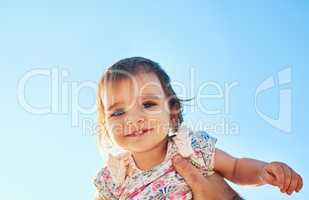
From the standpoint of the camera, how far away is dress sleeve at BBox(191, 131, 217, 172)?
250cm

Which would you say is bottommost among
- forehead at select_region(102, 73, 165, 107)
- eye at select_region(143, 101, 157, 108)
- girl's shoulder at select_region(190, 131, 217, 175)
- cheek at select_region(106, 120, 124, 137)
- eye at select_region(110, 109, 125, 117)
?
girl's shoulder at select_region(190, 131, 217, 175)

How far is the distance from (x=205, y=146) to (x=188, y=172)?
0.22 metres

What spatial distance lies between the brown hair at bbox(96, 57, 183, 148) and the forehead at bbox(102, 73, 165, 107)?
29 millimetres

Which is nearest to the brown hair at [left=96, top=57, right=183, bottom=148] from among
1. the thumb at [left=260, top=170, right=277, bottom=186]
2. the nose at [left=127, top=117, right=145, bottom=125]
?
the nose at [left=127, top=117, right=145, bottom=125]

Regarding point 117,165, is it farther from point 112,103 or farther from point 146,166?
point 112,103

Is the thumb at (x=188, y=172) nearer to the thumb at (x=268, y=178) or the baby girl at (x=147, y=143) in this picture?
the baby girl at (x=147, y=143)

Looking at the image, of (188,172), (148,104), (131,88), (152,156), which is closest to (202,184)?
(188,172)

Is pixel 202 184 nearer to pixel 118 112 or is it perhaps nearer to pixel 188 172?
pixel 188 172

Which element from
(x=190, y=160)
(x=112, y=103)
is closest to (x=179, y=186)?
(x=190, y=160)

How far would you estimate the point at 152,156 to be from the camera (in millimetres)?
2590

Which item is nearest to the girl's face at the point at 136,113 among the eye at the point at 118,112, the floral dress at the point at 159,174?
the eye at the point at 118,112

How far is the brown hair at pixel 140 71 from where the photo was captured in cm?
266

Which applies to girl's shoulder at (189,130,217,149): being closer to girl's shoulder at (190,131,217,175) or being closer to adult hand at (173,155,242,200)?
girl's shoulder at (190,131,217,175)

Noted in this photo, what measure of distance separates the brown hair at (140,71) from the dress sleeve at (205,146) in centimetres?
14
